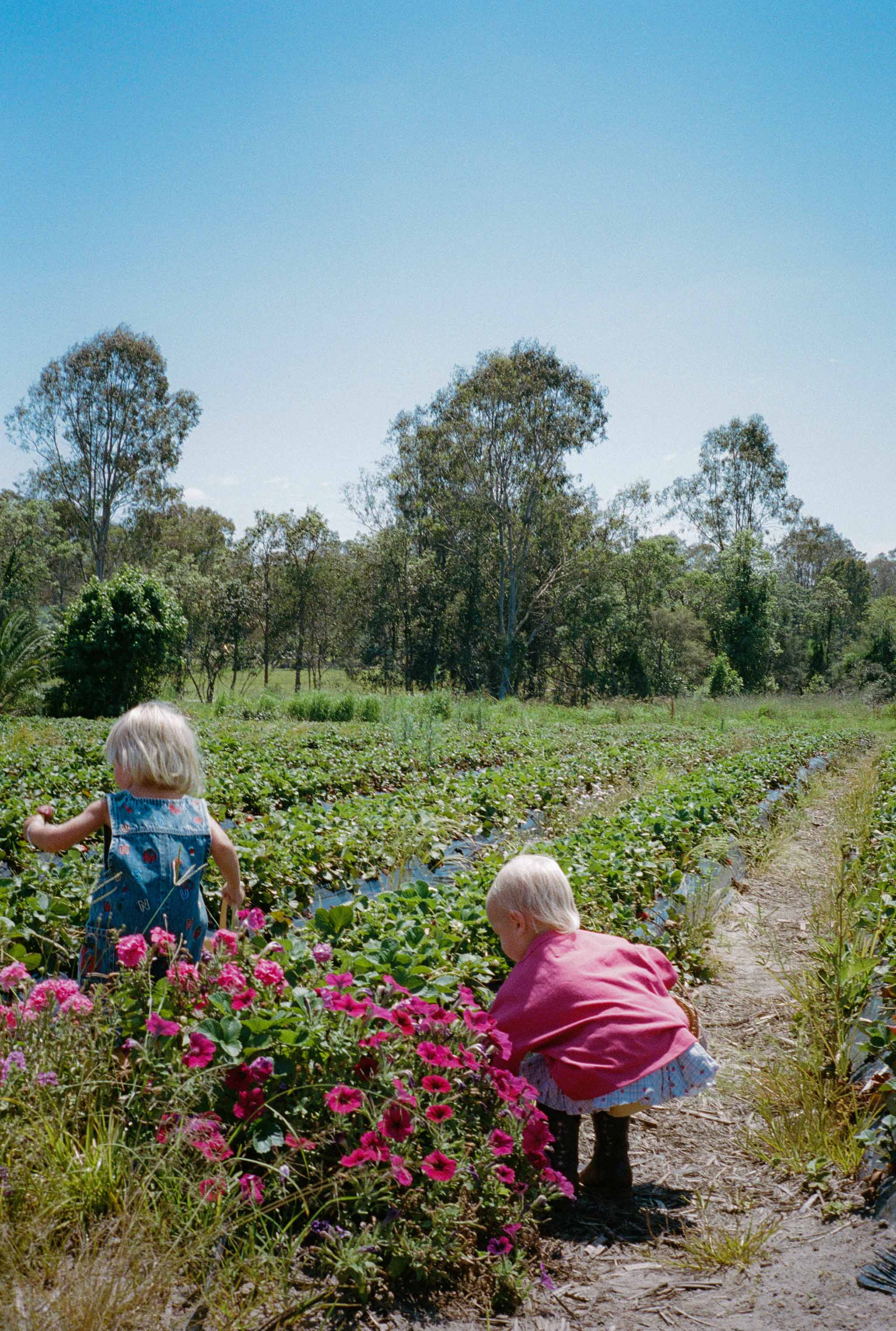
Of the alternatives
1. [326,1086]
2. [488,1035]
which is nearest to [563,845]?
[488,1035]

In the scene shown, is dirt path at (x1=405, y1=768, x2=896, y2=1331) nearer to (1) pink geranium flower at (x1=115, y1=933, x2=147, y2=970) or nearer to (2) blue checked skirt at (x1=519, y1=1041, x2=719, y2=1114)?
(2) blue checked skirt at (x1=519, y1=1041, x2=719, y2=1114)

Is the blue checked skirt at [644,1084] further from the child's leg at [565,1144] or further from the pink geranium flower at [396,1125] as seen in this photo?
the pink geranium flower at [396,1125]

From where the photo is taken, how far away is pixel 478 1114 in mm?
2207

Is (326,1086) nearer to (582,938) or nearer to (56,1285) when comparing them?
(56,1285)

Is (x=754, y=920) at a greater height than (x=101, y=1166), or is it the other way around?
(x=101, y=1166)

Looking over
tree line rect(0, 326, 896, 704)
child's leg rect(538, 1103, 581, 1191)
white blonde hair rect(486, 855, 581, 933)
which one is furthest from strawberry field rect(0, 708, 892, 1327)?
tree line rect(0, 326, 896, 704)

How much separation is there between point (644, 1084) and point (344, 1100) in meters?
1.09

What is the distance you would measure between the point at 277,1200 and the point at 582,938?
1278 mm

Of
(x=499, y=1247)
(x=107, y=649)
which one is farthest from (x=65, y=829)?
(x=107, y=649)

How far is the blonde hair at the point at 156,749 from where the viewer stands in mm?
2703

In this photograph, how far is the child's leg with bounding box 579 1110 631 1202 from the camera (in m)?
2.58

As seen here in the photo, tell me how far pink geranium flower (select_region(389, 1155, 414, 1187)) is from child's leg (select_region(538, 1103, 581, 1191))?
89 cm

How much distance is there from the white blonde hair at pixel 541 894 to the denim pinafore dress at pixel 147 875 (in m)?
1.00

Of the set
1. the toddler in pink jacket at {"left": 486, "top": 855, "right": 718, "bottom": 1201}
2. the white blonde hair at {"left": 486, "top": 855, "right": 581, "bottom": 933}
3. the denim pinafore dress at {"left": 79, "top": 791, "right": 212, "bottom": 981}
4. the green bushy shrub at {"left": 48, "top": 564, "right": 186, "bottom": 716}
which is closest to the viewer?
the toddler in pink jacket at {"left": 486, "top": 855, "right": 718, "bottom": 1201}
